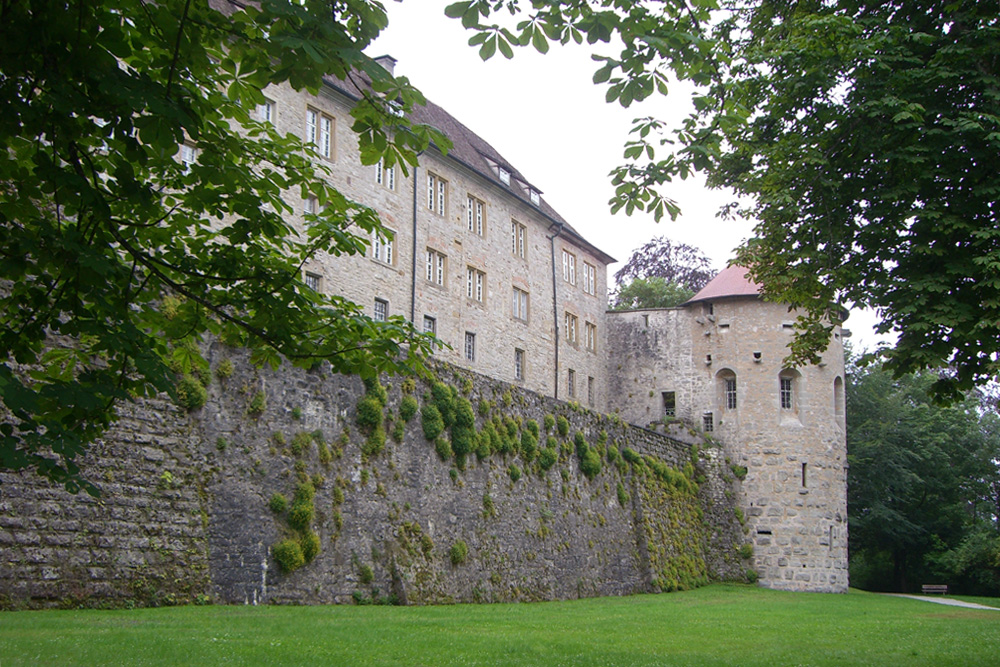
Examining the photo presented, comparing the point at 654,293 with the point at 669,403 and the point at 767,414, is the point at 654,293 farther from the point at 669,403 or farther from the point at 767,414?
the point at 767,414

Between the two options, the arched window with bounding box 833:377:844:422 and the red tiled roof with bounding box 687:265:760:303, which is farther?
the red tiled roof with bounding box 687:265:760:303

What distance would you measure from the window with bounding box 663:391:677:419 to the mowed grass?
66.8 ft

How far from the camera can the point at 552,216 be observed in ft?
128

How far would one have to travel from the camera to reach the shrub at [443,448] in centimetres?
1908

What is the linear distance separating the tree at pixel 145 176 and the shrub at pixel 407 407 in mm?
10683

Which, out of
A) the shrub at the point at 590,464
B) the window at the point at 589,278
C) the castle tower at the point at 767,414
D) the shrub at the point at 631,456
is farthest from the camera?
the window at the point at 589,278

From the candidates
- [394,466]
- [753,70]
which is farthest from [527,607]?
[753,70]

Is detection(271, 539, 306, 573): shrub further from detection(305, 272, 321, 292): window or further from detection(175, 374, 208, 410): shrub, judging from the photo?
detection(305, 272, 321, 292): window

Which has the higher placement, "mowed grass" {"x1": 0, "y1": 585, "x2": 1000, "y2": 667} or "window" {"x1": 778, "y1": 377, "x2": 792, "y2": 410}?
"window" {"x1": 778, "y1": 377, "x2": 792, "y2": 410}

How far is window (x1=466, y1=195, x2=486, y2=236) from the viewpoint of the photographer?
108 ft

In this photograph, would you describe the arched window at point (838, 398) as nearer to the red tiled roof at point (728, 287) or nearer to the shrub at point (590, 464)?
the red tiled roof at point (728, 287)

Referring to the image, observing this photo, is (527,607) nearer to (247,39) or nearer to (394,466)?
(394,466)

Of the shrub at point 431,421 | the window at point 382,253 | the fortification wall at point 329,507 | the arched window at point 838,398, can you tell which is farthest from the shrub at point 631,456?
the arched window at point 838,398

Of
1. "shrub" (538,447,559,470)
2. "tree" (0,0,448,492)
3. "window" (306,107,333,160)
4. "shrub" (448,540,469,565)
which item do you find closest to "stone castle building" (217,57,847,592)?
"window" (306,107,333,160)
